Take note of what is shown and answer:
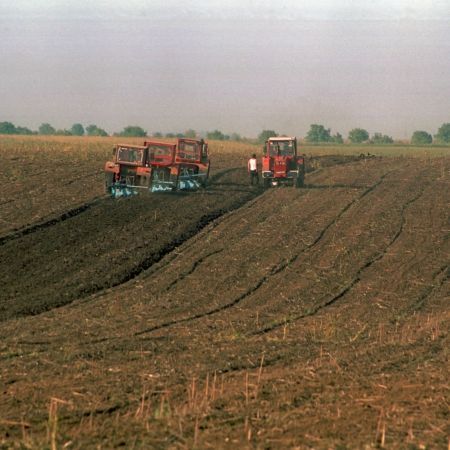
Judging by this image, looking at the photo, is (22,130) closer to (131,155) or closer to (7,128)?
(7,128)

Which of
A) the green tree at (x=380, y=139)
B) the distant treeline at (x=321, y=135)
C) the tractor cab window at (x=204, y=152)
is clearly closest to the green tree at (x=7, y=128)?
the distant treeline at (x=321, y=135)

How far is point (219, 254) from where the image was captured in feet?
73.4

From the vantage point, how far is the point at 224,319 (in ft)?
51.0

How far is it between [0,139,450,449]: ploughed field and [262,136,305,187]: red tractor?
107 cm

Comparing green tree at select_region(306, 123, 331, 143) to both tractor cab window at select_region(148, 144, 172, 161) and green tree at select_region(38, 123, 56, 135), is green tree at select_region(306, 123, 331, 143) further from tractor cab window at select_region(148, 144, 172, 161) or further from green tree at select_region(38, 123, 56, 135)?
tractor cab window at select_region(148, 144, 172, 161)

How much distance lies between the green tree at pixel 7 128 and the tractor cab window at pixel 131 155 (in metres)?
126

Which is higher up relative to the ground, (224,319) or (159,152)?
(159,152)

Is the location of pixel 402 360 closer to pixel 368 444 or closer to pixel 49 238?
pixel 368 444

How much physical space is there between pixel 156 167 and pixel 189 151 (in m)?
3.22

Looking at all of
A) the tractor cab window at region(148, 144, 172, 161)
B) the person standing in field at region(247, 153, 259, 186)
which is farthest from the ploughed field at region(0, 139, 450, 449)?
the tractor cab window at region(148, 144, 172, 161)

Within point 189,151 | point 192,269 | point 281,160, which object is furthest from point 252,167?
point 192,269

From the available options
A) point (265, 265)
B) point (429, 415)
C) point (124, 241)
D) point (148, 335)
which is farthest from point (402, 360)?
point (124, 241)

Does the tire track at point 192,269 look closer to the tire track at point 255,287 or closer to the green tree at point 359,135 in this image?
the tire track at point 255,287

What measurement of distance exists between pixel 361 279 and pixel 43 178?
76.3ft
